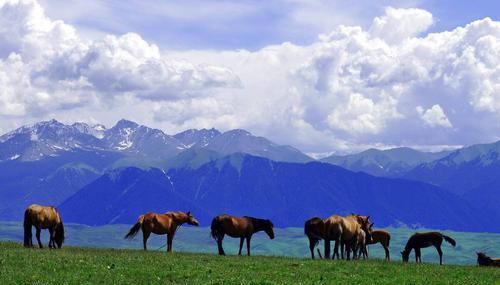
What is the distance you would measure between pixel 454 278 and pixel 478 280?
1.23 meters

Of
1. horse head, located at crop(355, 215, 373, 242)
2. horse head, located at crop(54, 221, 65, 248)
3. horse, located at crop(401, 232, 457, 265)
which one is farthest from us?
horse head, located at crop(355, 215, 373, 242)

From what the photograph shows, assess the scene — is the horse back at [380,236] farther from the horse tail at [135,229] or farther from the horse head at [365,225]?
the horse tail at [135,229]

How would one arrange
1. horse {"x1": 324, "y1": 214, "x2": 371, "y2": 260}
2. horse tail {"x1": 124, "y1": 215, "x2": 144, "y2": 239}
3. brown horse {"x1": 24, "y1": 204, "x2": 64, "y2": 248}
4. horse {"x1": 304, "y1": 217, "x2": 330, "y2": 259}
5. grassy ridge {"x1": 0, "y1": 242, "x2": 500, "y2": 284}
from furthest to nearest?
horse {"x1": 304, "y1": 217, "x2": 330, "y2": 259}
horse tail {"x1": 124, "y1": 215, "x2": 144, "y2": 239}
horse {"x1": 324, "y1": 214, "x2": 371, "y2": 260}
brown horse {"x1": 24, "y1": 204, "x2": 64, "y2": 248}
grassy ridge {"x1": 0, "y1": 242, "x2": 500, "y2": 284}

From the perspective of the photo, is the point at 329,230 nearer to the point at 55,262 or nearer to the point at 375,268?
the point at 375,268

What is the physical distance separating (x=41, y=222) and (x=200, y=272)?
19.6 m

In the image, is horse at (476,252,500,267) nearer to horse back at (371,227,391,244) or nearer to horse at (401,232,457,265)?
horse at (401,232,457,265)

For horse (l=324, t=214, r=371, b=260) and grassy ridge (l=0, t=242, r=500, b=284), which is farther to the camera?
horse (l=324, t=214, r=371, b=260)

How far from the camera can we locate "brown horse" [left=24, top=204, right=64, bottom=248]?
165 feet

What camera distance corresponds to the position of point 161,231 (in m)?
57.6

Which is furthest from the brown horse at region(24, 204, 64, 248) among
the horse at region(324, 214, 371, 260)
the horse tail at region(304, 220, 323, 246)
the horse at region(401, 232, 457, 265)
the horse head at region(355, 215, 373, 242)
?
the horse at region(401, 232, 457, 265)

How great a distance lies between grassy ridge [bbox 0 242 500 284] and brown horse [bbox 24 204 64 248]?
22.2 ft

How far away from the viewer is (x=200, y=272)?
1428 inches

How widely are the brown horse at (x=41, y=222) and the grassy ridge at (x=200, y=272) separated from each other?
22.2 feet

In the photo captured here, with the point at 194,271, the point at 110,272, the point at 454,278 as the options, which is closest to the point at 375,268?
the point at 454,278
